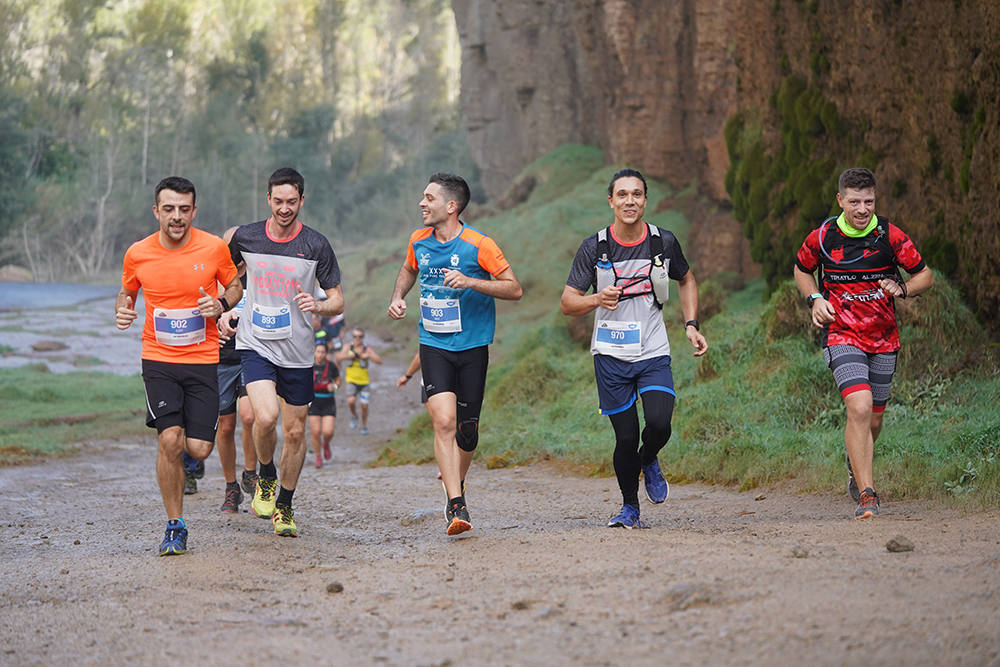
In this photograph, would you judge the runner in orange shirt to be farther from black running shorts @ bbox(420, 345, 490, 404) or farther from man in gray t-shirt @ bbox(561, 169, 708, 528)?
man in gray t-shirt @ bbox(561, 169, 708, 528)

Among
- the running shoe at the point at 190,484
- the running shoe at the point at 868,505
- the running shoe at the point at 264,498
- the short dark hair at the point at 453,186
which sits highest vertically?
the short dark hair at the point at 453,186

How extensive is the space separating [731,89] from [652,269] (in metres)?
15.8

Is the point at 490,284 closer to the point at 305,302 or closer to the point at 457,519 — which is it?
the point at 305,302

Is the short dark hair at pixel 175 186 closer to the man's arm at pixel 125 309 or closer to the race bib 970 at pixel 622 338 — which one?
the man's arm at pixel 125 309

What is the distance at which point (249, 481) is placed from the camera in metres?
10.2

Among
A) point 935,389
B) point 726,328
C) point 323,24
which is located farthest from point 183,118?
point 935,389

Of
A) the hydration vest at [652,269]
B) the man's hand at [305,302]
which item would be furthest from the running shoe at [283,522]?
the hydration vest at [652,269]

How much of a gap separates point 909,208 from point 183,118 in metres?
61.9

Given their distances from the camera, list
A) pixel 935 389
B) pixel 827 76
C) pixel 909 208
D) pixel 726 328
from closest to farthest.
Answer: pixel 935 389 → pixel 909 208 → pixel 827 76 → pixel 726 328

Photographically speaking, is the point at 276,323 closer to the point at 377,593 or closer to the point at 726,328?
the point at 377,593

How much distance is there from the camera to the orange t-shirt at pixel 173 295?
7.36 m

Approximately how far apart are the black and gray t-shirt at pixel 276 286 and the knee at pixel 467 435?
1.11m

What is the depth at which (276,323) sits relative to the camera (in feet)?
26.1

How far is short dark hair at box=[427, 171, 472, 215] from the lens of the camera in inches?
312
